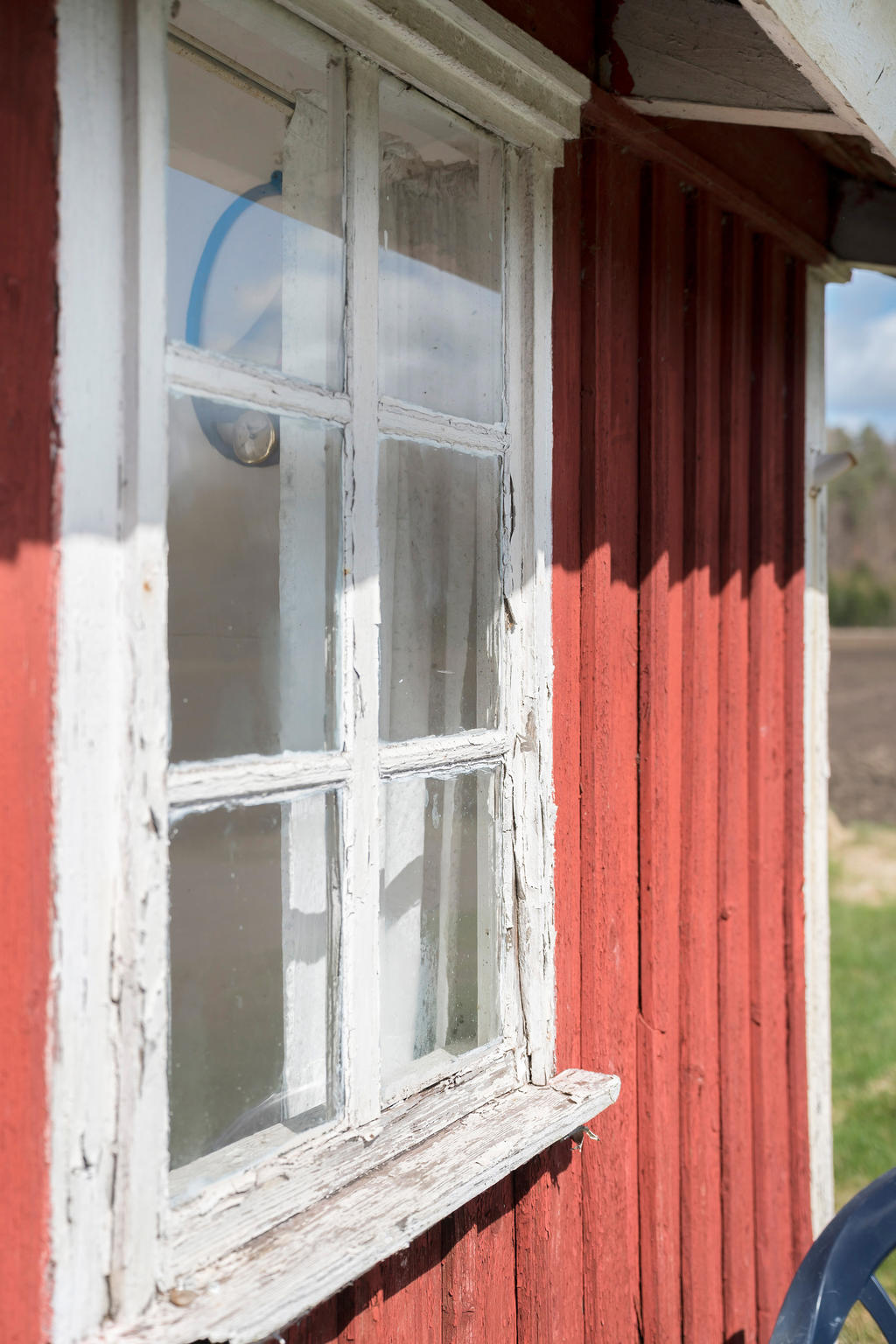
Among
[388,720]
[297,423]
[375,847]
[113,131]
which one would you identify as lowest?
[375,847]

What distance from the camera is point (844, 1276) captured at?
1.68 m

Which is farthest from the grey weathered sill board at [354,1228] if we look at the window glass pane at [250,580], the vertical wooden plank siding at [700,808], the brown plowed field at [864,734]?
the brown plowed field at [864,734]

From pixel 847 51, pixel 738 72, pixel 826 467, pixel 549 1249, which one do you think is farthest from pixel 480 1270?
pixel 826 467

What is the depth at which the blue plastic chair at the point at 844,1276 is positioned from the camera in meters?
1.64

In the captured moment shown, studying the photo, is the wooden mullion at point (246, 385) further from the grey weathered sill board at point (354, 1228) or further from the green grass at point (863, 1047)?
the green grass at point (863, 1047)

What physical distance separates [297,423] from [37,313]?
0.38 m

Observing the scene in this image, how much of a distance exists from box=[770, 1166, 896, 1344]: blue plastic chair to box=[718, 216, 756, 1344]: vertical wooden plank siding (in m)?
0.62

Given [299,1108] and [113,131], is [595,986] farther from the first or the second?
[113,131]

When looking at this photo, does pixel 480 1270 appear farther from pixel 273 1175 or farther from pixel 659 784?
pixel 659 784

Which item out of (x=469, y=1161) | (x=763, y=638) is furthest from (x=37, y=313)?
(x=763, y=638)

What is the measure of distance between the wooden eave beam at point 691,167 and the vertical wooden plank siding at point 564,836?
76mm

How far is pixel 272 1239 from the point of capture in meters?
1.21

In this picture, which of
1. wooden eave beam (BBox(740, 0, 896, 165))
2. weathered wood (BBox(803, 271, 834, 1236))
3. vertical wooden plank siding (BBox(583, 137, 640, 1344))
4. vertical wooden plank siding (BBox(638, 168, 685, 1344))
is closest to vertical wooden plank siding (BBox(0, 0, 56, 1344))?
wooden eave beam (BBox(740, 0, 896, 165))

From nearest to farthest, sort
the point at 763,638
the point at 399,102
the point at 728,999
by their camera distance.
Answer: the point at 399,102, the point at 728,999, the point at 763,638
